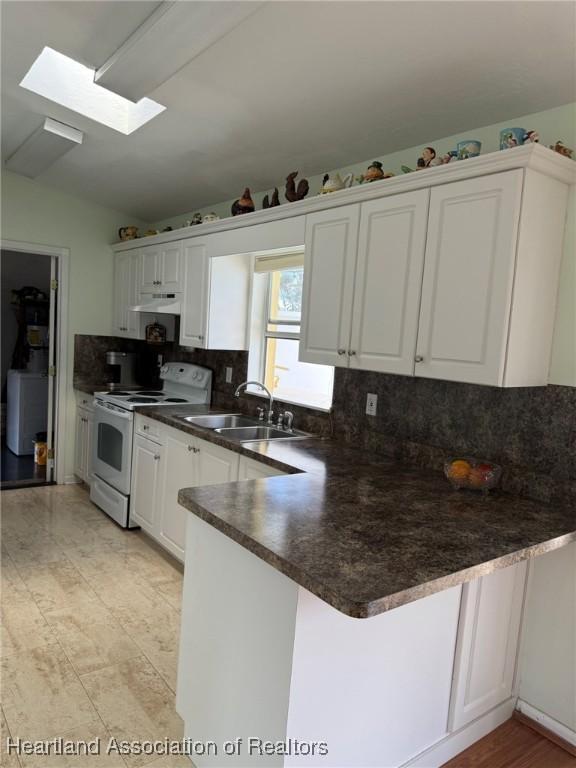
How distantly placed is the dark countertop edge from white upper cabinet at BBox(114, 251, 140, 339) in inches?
122

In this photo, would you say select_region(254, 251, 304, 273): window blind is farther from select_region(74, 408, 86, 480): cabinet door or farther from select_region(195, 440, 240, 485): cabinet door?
select_region(74, 408, 86, 480): cabinet door

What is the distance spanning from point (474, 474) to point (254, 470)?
103 centimetres

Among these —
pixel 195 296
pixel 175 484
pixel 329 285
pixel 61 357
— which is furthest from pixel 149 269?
pixel 329 285

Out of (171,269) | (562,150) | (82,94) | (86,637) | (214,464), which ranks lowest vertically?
(86,637)

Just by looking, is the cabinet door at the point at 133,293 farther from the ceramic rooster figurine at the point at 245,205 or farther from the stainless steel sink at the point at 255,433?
the stainless steel sink at the point at 255,433

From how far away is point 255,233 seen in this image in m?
3.05

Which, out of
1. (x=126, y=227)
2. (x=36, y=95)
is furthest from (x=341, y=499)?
(x=126, y=227)

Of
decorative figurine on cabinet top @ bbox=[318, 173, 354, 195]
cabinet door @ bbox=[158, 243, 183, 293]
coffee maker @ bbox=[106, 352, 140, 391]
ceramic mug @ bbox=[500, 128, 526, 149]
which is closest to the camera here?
ceramic mug @ bbox=[500, 128, 526, 149]

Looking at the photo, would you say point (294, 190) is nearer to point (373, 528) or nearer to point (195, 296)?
point (195, 296)

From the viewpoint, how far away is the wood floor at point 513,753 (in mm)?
1832

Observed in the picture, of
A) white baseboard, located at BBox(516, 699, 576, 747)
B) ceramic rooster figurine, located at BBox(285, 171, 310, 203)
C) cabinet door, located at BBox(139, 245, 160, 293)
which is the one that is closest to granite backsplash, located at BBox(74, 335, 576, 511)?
white baseboard, located at BBox(516, 699, 576, 747)

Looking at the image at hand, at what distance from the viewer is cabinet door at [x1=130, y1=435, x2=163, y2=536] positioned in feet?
11.2

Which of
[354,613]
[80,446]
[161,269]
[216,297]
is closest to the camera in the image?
[354,613]

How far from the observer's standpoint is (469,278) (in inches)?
76.2
